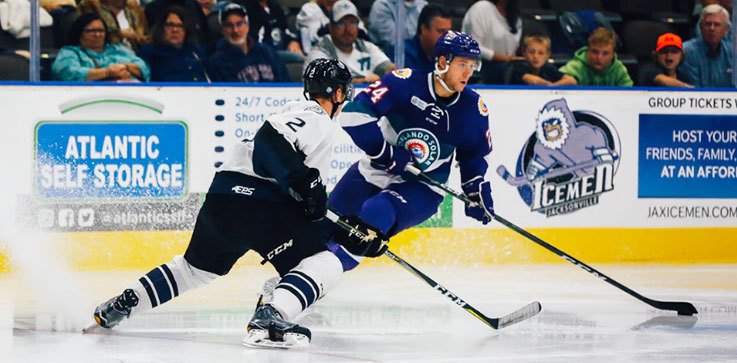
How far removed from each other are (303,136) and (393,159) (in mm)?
1245

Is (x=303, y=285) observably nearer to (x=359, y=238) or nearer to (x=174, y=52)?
(x=359, y=238)

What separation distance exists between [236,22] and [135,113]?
0.74 metres

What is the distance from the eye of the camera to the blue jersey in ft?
15.1

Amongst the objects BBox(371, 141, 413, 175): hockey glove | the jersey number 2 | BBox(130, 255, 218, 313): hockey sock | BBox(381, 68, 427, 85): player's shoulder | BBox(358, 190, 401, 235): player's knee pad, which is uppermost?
BBox(381, 68, 427, 85): player's shoulder

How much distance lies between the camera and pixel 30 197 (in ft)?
18.8

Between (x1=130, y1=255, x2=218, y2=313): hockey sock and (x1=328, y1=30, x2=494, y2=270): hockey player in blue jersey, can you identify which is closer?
(x1=130, y1=255, x2=218, y2=313): hockey sock

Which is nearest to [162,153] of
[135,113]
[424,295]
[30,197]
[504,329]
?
[135,113]

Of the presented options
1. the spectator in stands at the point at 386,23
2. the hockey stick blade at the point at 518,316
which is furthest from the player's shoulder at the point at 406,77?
the spectator in stands at the point at 386,23

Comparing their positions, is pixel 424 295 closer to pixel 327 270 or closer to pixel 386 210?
pixel 386 210

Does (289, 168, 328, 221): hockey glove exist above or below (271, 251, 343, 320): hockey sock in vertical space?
above

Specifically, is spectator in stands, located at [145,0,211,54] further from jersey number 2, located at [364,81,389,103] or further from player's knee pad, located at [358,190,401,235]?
player's knee pad, located at [358,190,401,235]

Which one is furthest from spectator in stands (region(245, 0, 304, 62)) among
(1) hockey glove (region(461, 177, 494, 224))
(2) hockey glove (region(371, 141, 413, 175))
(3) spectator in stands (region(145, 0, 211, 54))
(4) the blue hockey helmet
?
(1) hockey glove (region(461, 177, 494, 224))

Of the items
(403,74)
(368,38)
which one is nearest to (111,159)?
(368,38)

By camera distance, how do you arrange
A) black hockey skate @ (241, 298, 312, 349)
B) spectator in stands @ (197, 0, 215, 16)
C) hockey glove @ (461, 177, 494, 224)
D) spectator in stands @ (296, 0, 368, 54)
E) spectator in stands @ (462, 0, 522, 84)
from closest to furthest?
black hockey skate @ (241, 298, 312, 349) → hockey glove @ (461, 177, 494, 224) → spectator in stands @ (197, 0, 215, 16) → spectator in stands @ (296, 0, 368, 54) → spectator in stands @ (462, 0, 522, 84)
